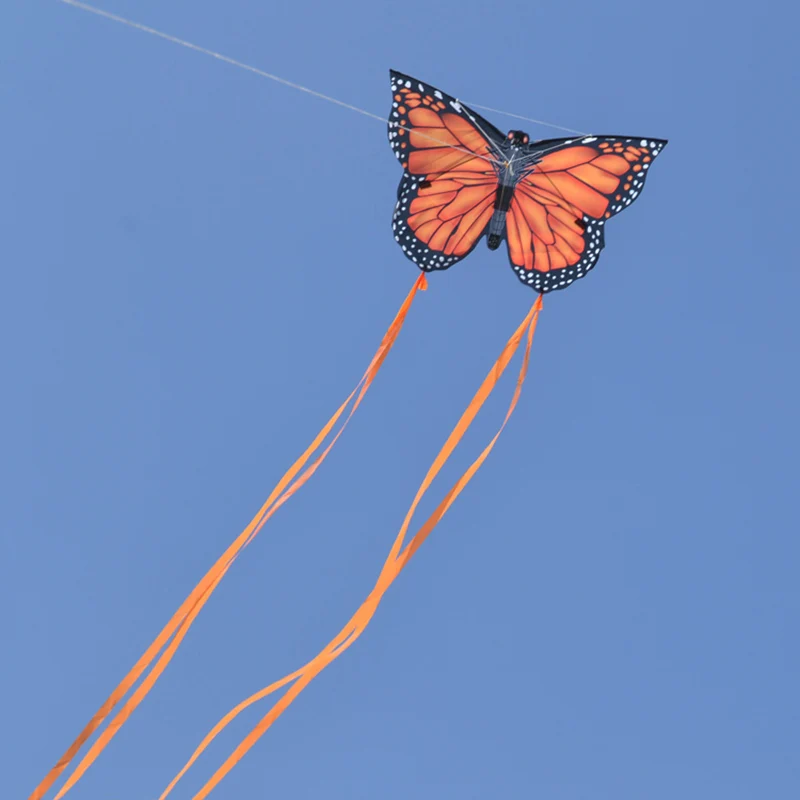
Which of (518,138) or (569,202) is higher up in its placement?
(518,138)

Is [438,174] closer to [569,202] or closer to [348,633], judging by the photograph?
[569,202]

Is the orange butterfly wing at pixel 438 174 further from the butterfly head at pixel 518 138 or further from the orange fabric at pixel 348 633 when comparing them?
the orange fabric at pixel 348 633

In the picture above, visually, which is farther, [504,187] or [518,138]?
[504,187]

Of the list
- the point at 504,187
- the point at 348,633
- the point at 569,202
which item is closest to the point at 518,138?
the point at 504,187

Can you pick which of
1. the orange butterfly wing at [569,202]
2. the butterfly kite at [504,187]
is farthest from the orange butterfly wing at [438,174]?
the orange butterfly wing at [569,202]

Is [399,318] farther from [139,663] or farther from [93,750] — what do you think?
[93,750]
